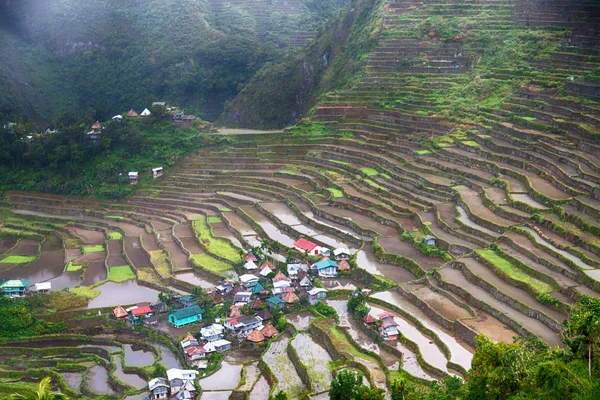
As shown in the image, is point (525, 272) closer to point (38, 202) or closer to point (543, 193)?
point (543, 193)

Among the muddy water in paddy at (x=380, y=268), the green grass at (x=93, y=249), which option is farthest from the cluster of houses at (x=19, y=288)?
the muddy water in paddy at (x=380, y=268)

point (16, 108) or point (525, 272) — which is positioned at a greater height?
point (16, 108)

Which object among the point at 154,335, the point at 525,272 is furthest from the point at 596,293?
the point at 154,335

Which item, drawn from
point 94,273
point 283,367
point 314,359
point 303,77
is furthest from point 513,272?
point 303,77

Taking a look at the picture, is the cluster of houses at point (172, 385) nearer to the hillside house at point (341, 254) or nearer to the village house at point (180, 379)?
the village house at point (180, 379)

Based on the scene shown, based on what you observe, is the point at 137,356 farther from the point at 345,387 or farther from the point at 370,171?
the point at 370,171

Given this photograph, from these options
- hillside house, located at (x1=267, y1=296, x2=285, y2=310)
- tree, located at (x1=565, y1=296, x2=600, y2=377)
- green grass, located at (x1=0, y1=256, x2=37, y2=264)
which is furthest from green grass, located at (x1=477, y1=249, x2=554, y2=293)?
green grass, located at (x1=0, y1=256, x2=37, y2=264)
